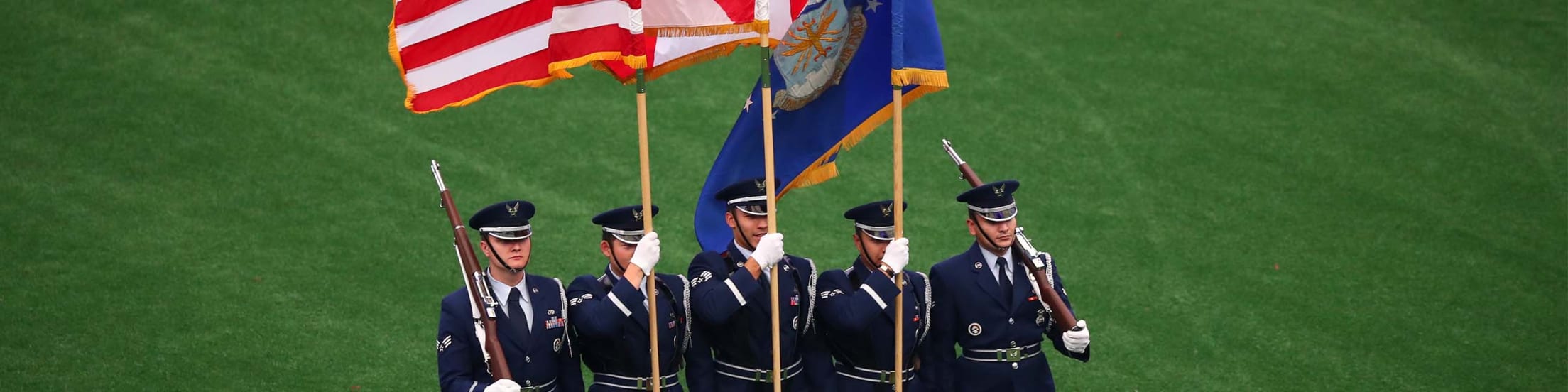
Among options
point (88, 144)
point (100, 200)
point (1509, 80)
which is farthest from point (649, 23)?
point (1509, 80)

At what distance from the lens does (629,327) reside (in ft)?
24.8

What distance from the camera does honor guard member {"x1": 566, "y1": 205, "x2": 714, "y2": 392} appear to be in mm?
7387

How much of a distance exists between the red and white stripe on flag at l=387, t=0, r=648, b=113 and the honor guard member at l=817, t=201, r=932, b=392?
1.63m

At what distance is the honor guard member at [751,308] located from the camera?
760 cm

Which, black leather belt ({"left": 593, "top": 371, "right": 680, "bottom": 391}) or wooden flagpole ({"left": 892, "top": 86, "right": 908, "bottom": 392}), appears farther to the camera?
black leather belt ({"left": 593, "top": 371, "right": 680, "bottom": 391})

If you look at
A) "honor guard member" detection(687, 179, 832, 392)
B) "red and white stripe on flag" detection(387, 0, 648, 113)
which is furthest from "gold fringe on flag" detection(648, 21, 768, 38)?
"honor guard member" detection(687, 179, 832, 392)

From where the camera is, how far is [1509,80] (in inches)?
605

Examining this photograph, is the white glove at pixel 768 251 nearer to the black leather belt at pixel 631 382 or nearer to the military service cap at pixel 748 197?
the military service cap at pixel 748 197

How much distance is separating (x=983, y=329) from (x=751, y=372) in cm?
133

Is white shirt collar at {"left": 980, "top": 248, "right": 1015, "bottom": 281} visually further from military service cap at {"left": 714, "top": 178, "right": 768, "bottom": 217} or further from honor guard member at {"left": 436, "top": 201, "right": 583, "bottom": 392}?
honor guard member at {"left": 436, "top": 201, "right": 583, "bottom": 392}

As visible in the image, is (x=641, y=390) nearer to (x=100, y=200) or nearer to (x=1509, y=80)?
(x=100, y=200)

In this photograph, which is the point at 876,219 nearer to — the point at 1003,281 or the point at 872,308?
the point at 872,308

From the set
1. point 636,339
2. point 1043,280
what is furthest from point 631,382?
point 1043,280

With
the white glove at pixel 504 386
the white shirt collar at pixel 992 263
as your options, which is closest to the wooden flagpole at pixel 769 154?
the white glove at pixel 504 386
